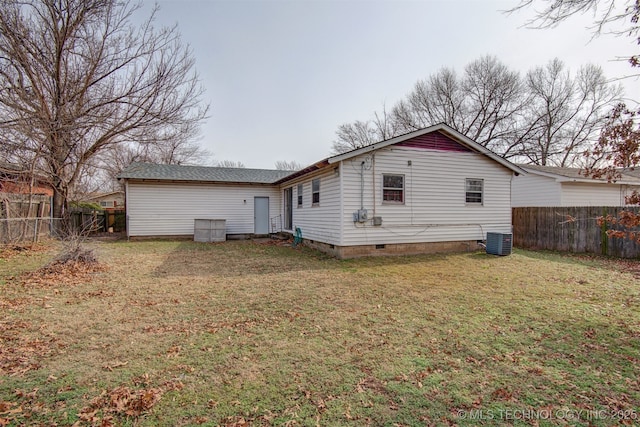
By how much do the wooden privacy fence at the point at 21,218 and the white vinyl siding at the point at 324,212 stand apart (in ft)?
32.1

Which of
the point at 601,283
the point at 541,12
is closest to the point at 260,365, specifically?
the point at 541,12

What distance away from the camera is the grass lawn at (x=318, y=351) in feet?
8.18

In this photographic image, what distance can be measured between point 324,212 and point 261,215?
6990 millimetres

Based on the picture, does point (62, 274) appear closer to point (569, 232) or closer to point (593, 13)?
point (593, 13)

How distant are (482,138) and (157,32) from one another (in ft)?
82.3

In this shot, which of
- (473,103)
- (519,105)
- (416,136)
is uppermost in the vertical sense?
(473,103)

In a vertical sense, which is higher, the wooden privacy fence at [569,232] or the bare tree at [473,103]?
the bare tree at [473,103]

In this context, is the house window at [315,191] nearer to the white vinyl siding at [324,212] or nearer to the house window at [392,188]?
the white vinyl siding at [324,212]

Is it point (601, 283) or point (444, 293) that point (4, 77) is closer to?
point (444, 293)

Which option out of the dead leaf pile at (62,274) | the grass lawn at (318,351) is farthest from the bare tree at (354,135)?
the dead leaf pile at (62,274)

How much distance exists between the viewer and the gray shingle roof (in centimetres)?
1464

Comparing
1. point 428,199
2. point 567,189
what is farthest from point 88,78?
point 567,189

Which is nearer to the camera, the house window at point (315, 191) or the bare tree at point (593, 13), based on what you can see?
the bare tree at point (593, 13)

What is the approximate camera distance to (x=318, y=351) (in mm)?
3496
